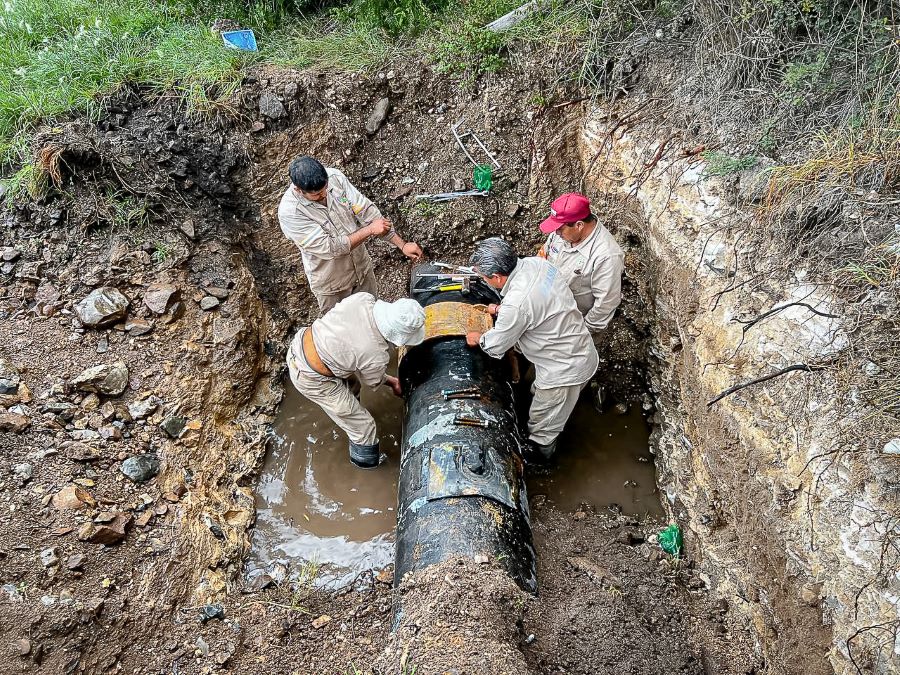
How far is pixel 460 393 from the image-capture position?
344 centimetres

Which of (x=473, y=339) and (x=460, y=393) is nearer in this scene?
(x=460, y=393)

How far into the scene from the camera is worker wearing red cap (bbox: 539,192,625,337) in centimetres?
349

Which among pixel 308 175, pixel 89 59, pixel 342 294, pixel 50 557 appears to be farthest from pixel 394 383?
pixel 89 59

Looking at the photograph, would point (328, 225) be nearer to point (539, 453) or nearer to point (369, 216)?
point (369, 216)

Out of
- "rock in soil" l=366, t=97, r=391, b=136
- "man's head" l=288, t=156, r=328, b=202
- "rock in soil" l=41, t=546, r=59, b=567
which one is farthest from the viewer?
"rock in soil" l=366, t=97, r=391, b=136

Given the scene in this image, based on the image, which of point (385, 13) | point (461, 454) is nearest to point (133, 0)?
point (385, 13)

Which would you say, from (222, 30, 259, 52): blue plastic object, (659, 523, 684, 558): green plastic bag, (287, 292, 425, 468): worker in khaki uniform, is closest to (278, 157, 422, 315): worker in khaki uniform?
(287, 292, 425, 468): worker in khaki uniform

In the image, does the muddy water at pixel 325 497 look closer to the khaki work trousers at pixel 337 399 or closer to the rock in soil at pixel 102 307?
the khaki work trousers at pixel 337 399

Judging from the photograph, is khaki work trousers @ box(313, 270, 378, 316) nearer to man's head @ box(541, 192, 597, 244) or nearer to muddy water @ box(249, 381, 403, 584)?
muddy water @ box(249, 381, 403, 584)

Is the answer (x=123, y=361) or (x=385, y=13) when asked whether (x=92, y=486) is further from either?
(x=385, y=13)

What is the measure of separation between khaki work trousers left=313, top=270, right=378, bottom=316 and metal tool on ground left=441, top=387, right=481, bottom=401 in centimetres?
135

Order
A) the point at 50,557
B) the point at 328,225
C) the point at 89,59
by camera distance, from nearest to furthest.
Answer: the point at 50,557, the point at 328,225, the point at 89,59

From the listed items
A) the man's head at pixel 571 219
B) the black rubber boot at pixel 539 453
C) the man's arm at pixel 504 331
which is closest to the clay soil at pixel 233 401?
the black rubber boot at pixel 539 453

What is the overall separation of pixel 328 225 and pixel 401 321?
119 cm
